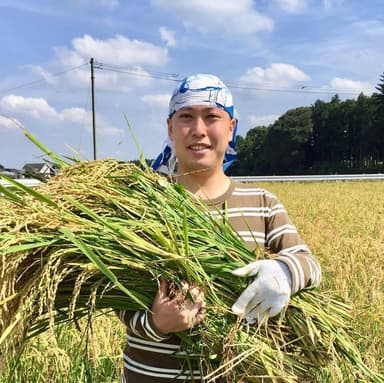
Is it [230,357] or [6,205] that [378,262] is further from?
[6,205]

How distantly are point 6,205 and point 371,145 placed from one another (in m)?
58.9

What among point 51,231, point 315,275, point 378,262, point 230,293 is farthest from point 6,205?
point 378,262

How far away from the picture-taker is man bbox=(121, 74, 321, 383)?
1.36 metres

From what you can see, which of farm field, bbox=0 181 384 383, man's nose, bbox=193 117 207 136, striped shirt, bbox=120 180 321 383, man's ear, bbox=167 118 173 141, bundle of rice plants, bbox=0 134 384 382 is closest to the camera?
bundle of rice plants, bbox=0 134 384 382

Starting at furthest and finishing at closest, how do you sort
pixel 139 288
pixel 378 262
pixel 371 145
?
pixel 371 145 → pixel 378 262 → pixel 139 288

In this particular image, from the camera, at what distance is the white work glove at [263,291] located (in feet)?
4.39

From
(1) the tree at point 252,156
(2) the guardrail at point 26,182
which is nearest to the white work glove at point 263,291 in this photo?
(2) the guardrail at point 26,182

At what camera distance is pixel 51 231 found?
53.0 inches

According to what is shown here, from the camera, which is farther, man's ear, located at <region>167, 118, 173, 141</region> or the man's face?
man's ear, located at <region>167, 118, 173, 141</region>

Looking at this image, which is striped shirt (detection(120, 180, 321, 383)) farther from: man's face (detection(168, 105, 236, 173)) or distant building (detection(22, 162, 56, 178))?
distant building (detection(22, 162, 56, 178))

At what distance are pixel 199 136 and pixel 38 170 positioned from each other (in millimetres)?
497

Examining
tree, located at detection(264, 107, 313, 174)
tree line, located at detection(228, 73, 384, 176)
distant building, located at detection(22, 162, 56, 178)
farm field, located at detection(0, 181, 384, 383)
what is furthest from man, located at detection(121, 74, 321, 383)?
tree, located at detection(264, 107, 313, 174)

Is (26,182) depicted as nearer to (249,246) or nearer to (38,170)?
(38,170)

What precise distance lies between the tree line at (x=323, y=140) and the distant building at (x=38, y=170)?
173 feet
